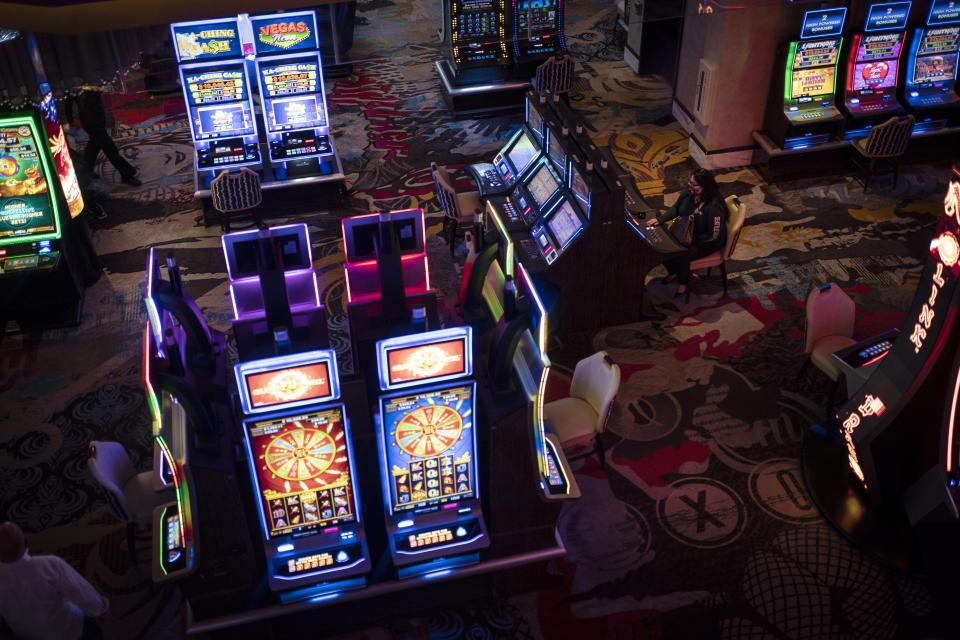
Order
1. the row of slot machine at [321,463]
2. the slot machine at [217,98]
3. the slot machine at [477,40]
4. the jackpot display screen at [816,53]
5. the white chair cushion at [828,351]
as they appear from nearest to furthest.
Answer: the row of slot machine at [321,463] → the white chair cushion at [828,351] → the slot machine at [217,98] → the jackpot display screen at [816,53] → the slot machine at [477,40]

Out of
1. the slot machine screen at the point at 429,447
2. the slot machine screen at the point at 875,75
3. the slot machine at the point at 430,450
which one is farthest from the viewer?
the slot machine screen at the point at 875,75

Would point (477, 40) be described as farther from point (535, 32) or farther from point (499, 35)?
point (535, 32)

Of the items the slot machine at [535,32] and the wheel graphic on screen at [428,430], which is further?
the slot machine at [535,32]

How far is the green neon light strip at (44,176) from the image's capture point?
7062 mm

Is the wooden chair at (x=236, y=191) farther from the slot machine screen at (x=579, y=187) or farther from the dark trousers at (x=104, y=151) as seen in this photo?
the slot machine screen at (x=579, y=187)

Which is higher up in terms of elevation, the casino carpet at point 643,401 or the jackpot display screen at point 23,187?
the jackpot display screen at point 23,187

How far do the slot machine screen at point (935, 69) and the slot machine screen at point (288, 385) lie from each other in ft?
27.1

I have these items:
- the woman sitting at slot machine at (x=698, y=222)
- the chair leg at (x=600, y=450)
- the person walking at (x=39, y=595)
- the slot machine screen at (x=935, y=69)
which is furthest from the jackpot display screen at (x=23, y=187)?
the slot machine screen at (x=935, y=69)

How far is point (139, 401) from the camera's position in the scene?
22.0ft

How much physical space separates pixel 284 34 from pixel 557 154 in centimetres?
343

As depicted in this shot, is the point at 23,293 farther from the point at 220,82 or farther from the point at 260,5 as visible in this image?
the point at 260,5

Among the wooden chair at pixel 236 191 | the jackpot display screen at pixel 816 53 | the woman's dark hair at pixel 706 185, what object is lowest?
the wooden chair at pixel 236 191

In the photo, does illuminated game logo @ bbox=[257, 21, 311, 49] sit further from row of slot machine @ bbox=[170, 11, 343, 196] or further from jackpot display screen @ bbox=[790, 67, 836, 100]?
jackpot display screen @ bbox=[790, 67, 836, 100]

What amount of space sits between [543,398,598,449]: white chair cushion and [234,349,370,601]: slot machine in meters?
1.60
